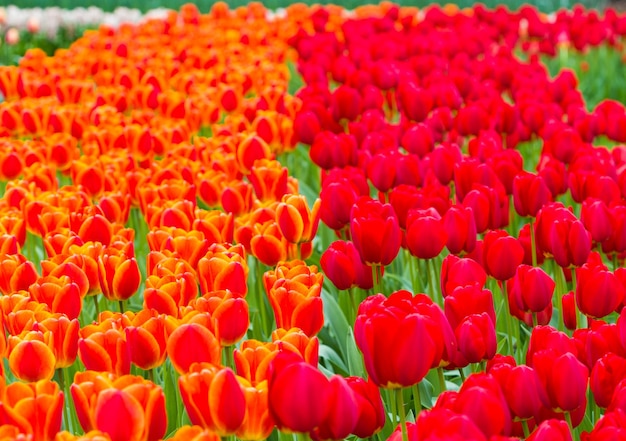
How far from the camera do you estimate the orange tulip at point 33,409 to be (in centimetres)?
148

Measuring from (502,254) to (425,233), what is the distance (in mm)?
207

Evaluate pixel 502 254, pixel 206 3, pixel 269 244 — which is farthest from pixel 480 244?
pixel 206 3

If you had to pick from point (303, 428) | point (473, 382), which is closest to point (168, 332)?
point (303, 428)

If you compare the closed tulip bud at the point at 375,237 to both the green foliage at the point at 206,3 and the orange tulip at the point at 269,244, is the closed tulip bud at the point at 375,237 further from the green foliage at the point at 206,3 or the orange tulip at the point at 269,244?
the green foliage at the point at 206,3

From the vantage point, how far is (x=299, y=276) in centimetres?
205

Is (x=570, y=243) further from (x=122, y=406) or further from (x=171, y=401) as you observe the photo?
(x=122, y=406)

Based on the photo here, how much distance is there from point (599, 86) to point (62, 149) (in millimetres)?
5663

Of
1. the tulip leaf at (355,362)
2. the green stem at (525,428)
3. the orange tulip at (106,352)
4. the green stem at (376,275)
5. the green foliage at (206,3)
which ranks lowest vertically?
the tulip leaf at (355,362)

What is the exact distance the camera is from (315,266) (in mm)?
2117

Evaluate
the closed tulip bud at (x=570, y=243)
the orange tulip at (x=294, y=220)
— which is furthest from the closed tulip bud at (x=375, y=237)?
the closed tulip bud at (x=570, y=243)

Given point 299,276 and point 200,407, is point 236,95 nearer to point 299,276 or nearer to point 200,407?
point 299,276

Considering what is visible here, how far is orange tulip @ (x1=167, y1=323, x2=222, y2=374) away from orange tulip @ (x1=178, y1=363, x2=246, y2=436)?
187 mm

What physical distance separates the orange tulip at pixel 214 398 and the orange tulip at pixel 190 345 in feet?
0.61

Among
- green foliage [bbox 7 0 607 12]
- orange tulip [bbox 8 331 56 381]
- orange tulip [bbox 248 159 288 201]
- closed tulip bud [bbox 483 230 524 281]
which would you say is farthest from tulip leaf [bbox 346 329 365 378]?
green foliage [bbox 7 0 607 12]
